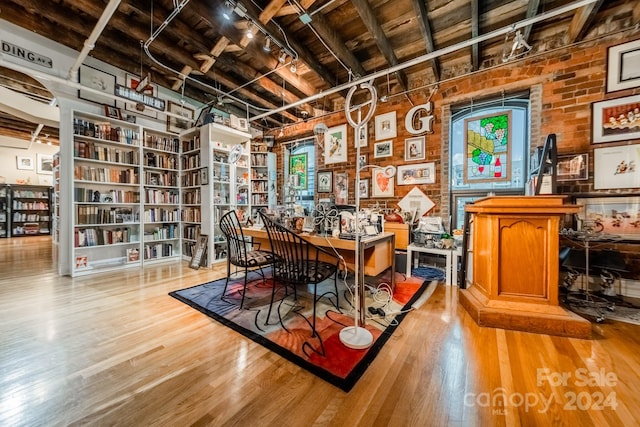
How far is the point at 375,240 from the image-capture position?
6.88 ft

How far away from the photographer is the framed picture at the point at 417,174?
3678 millimetres

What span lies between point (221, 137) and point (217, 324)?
133 inches

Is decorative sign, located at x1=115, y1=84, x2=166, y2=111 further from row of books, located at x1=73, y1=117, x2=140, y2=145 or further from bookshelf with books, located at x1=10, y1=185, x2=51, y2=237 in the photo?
bookshelf with books, located at x1=10, y1=185, x2=51, y2=237

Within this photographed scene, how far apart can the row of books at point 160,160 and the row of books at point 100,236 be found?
1181 mm

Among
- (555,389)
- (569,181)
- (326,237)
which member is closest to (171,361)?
(326,237)

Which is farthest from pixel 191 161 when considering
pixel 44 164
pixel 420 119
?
pixel 44 164

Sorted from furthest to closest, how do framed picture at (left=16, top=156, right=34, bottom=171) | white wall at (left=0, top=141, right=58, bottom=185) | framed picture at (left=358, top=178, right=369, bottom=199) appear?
framed picture at (left=16, top=156, right=34, bottom=171) < white wall at (left=0, top=141, right=58, bottom=185) < framed picture at (left=358, top=178, right=369, bottom=199)

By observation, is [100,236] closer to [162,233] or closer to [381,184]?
[162,233]

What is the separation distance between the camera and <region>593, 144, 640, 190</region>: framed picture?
8.39ft

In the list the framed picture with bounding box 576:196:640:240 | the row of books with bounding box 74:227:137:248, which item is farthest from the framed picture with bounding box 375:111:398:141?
the row of books with bounding box 74:227:137:248

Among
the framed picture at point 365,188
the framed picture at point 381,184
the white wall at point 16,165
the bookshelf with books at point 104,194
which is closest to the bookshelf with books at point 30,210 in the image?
the white wall at point 16,165

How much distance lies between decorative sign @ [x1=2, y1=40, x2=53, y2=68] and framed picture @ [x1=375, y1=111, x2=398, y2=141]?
466 centimetres

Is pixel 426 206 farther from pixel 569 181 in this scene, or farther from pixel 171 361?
pixel 171 361

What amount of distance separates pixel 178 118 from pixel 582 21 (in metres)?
5.61
